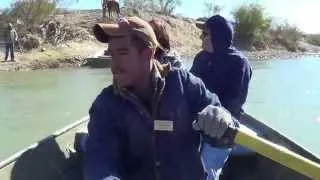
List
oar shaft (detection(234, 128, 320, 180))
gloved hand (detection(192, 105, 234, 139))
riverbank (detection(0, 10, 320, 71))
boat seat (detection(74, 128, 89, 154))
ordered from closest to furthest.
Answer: oar shaft (detection(234, 128, 320, 180)) < gloved hand (detection(192, 105, 234, 139)) < boat seat (detection(74, 128, 89, 154)) < riverbank (detection(0, 10, 320, 71))

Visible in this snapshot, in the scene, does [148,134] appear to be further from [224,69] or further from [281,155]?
[224,69]

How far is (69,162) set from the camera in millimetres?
4695

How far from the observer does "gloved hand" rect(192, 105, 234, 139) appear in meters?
2.78

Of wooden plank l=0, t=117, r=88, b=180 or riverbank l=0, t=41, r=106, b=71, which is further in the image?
riverbank l=0, t=41, r=106, b=71

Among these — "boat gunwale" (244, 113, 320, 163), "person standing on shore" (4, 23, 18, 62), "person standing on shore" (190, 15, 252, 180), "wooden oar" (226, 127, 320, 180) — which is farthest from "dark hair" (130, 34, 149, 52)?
"person standing on shore" (4, 23, 18, 62)

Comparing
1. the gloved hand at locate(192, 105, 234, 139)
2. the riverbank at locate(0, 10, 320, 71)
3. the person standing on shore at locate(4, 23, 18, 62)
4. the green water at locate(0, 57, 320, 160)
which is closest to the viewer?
the gloved hand at locate(192, 105, 234, 139)

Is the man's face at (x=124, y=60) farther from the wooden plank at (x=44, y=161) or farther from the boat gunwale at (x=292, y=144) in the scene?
the boat gunwale at (x=292, y=144)

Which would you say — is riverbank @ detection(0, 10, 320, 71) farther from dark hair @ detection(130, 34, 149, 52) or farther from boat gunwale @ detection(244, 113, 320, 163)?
dark hair @ detection(130, 34, 149, 52)

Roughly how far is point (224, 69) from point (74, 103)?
429 inches

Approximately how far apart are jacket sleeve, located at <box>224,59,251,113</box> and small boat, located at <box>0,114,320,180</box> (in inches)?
20.5

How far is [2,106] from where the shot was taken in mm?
14891

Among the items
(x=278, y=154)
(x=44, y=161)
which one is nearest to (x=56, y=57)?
(x=44, y=161)

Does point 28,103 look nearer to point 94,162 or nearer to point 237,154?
point 237,154

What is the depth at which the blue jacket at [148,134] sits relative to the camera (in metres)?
2.97
